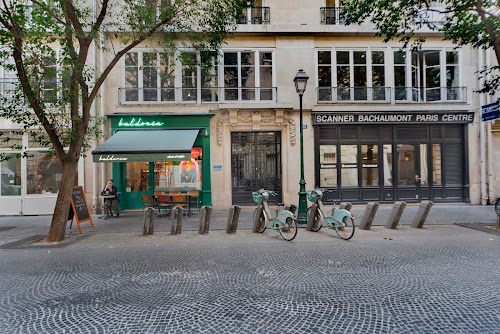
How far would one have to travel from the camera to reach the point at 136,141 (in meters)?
11.0

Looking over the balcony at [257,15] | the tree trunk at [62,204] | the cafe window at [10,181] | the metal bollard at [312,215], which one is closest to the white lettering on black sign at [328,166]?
the metal bollard at [312,215]

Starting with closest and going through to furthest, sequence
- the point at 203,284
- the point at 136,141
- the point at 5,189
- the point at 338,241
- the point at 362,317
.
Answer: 1. the point at 362,317
2. the point at 203,284
3. the point at 338,241
4. the point at 136,141
5. the point at 5,189

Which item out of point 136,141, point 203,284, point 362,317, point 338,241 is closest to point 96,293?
point 203,284

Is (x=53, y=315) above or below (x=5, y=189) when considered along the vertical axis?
below

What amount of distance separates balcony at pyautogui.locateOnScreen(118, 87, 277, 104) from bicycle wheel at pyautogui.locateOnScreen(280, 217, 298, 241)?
7.28 metres

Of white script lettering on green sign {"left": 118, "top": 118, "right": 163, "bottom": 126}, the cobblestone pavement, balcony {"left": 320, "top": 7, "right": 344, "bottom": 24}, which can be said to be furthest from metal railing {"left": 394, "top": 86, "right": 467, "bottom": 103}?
white script lettering on green sign {"left": 118, "top": 118, "right": 163, "bottom": 126}

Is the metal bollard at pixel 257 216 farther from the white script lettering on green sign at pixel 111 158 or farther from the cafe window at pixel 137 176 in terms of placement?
the cafe window at pixel 137 176

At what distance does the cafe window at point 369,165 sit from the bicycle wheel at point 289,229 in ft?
24.6

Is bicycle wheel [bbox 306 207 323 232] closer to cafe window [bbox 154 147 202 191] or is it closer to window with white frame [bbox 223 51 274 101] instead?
cafe window [bbox 154 147 202 191]

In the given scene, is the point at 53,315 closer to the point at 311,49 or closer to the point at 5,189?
the point at 5,189

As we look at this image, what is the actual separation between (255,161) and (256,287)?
9099 millimetres

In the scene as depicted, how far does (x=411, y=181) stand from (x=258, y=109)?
28.0 ft

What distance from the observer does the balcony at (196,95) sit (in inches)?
500

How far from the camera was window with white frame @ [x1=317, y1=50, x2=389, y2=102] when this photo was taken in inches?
515
